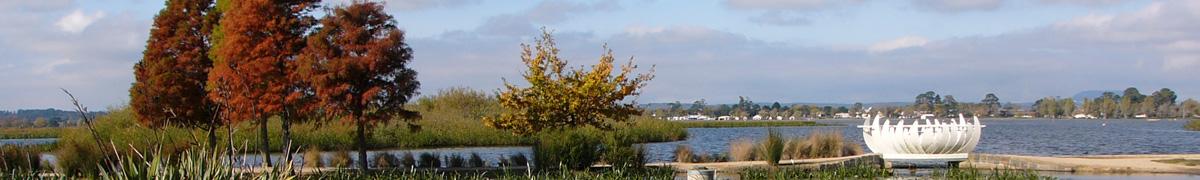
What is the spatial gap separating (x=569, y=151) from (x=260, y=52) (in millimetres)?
6945

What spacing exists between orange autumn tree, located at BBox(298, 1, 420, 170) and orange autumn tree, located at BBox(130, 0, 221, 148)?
5.76 metres

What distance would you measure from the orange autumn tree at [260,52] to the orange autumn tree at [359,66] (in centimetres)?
111

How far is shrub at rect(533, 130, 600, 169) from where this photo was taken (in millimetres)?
21875

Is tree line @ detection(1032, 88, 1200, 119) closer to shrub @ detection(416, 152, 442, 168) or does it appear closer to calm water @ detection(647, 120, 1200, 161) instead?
calm water @ detection(647, 120, 1200, 161)

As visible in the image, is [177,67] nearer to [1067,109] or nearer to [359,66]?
[359,66]

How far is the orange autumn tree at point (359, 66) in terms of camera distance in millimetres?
23797

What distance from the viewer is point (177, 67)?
29297 mm

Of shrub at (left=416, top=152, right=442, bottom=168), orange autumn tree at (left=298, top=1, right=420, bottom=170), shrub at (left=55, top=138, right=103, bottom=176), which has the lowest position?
shrub at (left=416, top=152, right=442, bottom=168)

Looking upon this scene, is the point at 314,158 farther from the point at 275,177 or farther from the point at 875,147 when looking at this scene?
the point at 275,177

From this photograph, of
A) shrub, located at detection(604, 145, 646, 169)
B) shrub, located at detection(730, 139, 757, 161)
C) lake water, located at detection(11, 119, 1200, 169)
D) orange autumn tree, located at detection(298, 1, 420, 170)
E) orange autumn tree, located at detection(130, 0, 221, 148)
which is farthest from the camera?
lake water, located at detection(11, 119, 1200, 169)

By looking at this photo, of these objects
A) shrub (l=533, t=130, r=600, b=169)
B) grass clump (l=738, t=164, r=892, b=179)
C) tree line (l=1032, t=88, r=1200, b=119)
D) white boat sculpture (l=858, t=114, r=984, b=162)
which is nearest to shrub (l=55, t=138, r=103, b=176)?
shrub (l=533, t=130, r=600, b=169)

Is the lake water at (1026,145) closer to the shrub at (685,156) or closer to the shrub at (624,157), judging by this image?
the shrub at (685,156)

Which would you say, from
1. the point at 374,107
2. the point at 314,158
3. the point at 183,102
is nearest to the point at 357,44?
the point at 374,107

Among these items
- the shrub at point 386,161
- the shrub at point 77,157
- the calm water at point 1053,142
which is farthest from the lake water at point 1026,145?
the shrub at point 77,157
